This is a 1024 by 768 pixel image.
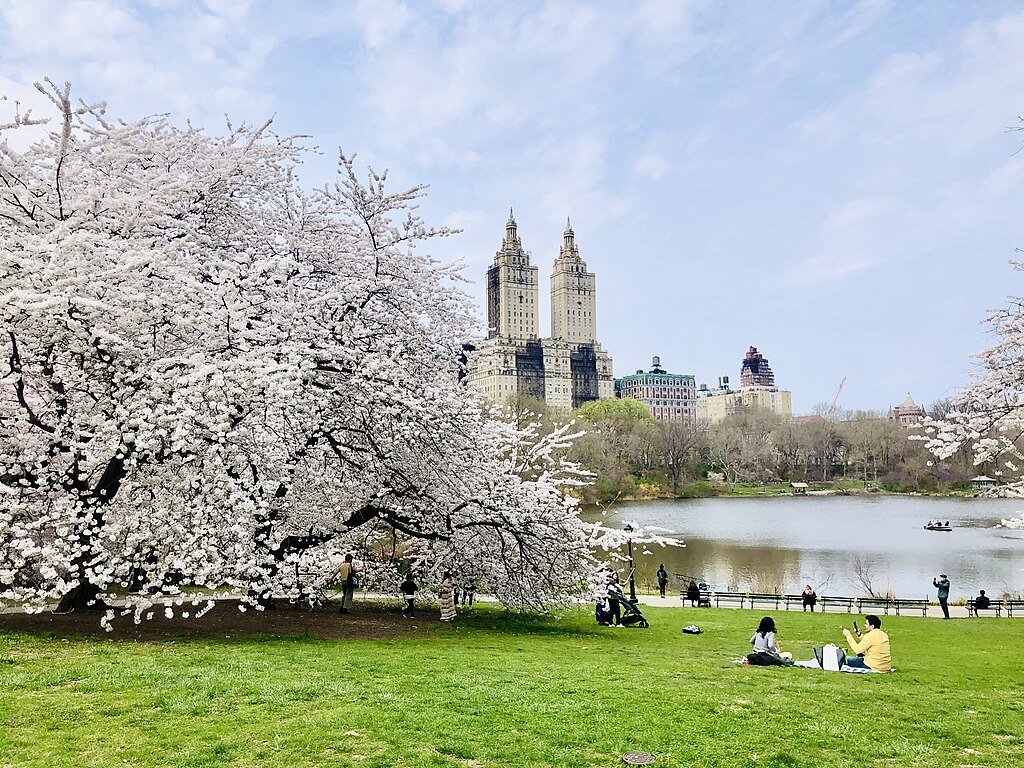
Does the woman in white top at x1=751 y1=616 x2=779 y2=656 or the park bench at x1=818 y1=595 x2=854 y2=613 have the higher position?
the woman in white top at x1=751 y1=616 x2=779 y2=656

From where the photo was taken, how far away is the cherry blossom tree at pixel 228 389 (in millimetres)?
10125

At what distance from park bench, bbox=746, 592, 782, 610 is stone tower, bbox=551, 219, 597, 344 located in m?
157

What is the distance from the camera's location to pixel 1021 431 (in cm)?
1515

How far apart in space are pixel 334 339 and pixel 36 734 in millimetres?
7521

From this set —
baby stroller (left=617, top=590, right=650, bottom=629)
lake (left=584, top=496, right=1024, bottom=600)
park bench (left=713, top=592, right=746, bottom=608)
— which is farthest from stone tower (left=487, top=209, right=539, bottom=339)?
baby stroller (left=617, top=590, right=650, bottom=629)

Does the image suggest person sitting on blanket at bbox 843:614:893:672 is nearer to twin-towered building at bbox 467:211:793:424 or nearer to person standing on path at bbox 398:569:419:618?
person standing on path at bbox 398:569:419:618

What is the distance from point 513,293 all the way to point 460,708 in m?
171

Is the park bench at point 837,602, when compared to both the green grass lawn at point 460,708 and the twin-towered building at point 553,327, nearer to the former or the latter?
the green grass lawn at point 460,708

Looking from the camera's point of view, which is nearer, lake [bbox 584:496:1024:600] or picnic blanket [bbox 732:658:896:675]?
picnic blanket [bbox 732:658:896:675]

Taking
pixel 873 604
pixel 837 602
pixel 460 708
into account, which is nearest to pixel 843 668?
pixel 460 708

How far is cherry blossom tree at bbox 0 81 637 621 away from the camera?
399 inches

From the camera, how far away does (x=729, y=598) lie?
23.2m

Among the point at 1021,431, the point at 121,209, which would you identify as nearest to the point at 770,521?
the point at 1021,431

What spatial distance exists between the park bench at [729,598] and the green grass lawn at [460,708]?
11296 mm
